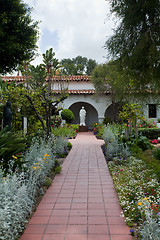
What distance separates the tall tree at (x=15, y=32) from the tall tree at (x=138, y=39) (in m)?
2.81

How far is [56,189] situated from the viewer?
445cm

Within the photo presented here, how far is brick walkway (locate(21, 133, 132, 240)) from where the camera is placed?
272 cm

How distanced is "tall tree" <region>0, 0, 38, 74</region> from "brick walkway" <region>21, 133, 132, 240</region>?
161 inches

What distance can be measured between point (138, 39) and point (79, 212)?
4163 millimetres

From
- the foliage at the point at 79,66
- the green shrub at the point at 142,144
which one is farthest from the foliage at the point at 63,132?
the foliage at the point at 79,66

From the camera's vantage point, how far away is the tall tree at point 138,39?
4.94m

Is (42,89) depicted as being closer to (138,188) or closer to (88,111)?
(138,188)

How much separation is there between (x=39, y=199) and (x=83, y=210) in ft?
3.01

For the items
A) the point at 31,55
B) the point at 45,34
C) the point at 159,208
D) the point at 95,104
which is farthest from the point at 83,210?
the point at 95,104

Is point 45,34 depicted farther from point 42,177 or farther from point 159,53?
point 42,177

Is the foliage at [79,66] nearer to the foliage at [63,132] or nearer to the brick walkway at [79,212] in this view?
the foliage at [63,132]

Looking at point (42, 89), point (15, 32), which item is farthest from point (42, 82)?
point (15, 32)

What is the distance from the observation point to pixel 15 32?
658 centimetres

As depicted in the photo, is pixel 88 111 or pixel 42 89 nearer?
pixel 42 89
